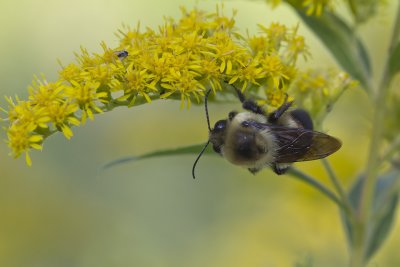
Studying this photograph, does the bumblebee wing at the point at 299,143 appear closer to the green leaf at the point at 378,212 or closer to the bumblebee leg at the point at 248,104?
the bumblebee leg at the point at 248,104

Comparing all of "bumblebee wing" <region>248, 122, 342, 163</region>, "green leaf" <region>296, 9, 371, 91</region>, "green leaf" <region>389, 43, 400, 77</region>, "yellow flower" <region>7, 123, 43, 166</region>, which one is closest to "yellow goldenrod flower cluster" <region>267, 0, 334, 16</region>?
"green leaf" <region>296, 9, 371, 91</region>

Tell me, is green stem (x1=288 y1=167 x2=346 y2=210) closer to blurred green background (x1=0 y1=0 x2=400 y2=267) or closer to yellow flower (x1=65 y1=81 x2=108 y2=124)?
yellow flower (x1=65 y1=81 x2=108 y2=124)

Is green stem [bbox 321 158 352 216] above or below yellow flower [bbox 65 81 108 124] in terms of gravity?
below

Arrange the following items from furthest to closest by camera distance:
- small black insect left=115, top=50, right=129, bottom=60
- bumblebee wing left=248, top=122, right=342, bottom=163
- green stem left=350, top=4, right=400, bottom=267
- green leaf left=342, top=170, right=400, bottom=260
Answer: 1. green leaf left=342, top=170, right=400, bottom=260
2. green stem left=350, top=4, right=400, bottom=267
3. small black insect left=115, top=50, right=129, bottom=60
4. bumblebee wing left=248, top=122, right=342, bottom=163

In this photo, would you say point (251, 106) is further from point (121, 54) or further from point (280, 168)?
point (121, 54)

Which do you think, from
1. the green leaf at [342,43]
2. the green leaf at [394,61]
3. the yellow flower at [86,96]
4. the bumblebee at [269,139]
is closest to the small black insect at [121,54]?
the yellow flower at [86,96]

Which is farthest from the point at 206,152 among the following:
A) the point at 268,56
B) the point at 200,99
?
the point at 268,56

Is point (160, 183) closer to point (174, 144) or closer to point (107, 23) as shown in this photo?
point (174, 144)
